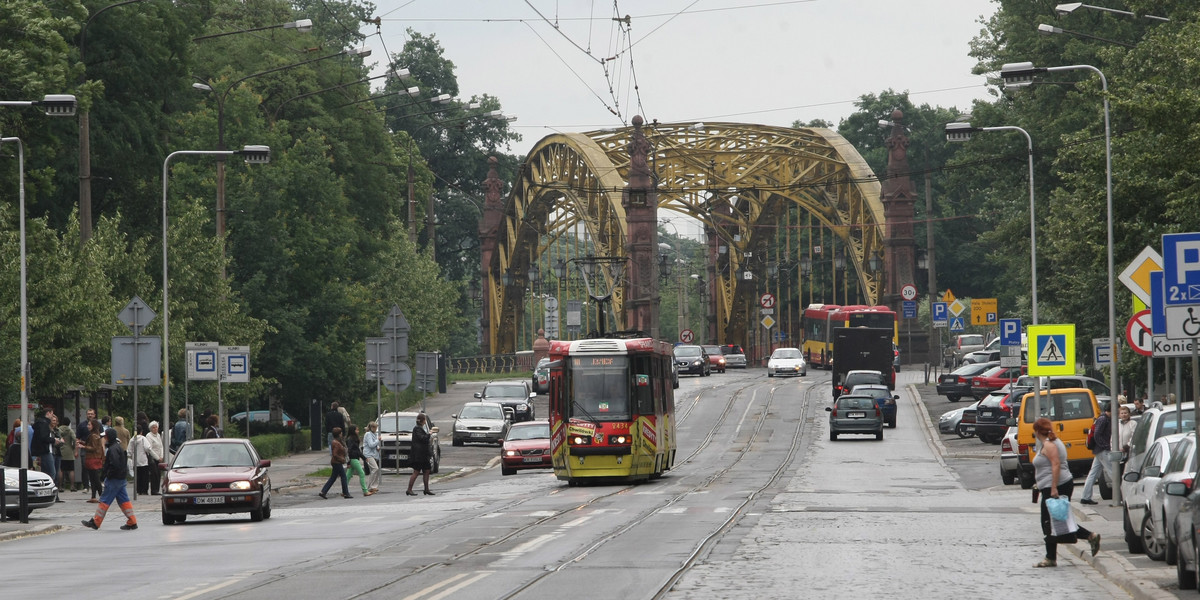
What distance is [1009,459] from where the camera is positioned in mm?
31656

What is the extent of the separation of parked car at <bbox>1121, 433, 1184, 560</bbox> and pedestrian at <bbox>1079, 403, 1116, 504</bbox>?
729 cm

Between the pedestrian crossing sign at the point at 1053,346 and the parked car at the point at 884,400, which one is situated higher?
the pedestrian crossing sign at the point at 1053,346

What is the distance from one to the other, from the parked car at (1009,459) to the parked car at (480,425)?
22196mm

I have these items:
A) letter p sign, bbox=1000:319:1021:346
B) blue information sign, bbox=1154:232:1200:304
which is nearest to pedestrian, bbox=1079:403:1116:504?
blue information sign, bbox=1154:232:1200:304

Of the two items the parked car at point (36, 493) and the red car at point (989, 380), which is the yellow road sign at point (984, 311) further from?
the parked car at point (36, 493)

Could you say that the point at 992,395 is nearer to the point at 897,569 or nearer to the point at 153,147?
the point at 153,147

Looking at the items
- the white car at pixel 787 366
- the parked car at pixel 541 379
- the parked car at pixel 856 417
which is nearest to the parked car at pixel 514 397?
the parked car at pixel 541 379

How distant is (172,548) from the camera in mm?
20094

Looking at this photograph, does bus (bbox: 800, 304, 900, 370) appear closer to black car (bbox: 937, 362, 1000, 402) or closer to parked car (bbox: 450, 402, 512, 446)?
black car (bbox: 937, 362, 1000, 402)

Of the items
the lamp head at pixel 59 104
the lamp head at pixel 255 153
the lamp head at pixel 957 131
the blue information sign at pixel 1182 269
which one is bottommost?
the blue information sign at pixel 1182 269

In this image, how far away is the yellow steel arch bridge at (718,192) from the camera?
92188mm

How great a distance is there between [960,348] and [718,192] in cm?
2132

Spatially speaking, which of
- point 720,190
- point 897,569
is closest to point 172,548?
point 897,569

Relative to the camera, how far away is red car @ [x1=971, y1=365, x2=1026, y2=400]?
57406 millimetres
